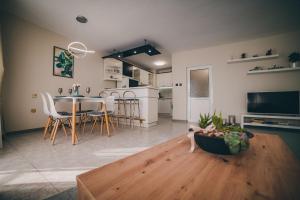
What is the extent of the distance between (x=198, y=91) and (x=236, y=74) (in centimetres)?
134

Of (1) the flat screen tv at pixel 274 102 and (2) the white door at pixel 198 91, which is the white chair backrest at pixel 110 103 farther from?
(1) the flat screen tv at pixel 274 102

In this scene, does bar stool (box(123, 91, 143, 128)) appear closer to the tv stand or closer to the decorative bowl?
the tv stand

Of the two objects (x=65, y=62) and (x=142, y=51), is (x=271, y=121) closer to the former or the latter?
(x=142, y=51)

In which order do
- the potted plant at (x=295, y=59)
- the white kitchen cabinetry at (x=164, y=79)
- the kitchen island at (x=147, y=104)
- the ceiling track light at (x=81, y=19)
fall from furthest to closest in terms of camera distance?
the white kitchen cabinetry at (x=164, y=79) → the kitchen island at (x=147, y=104) → the potted plant at (x=295, y=59) → the ceiling track light at (x=81, y=19)

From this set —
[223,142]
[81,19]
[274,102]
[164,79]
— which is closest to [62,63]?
[81,19]

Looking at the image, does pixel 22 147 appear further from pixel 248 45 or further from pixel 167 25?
pixel 248 45

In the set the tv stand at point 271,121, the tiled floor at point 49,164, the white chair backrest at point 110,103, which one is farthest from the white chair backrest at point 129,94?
the tv stand at point 271,121

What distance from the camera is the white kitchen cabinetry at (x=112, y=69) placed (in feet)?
18.6

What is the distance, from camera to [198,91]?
5285 mm

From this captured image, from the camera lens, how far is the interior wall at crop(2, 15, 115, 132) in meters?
3.22

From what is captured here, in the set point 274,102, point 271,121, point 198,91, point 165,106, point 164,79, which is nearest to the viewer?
point 274,102

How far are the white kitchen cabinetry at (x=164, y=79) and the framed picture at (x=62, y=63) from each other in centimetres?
515

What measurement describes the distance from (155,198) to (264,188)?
39 cm

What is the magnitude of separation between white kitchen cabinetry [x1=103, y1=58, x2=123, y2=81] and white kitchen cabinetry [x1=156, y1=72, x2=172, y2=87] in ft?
10.2
